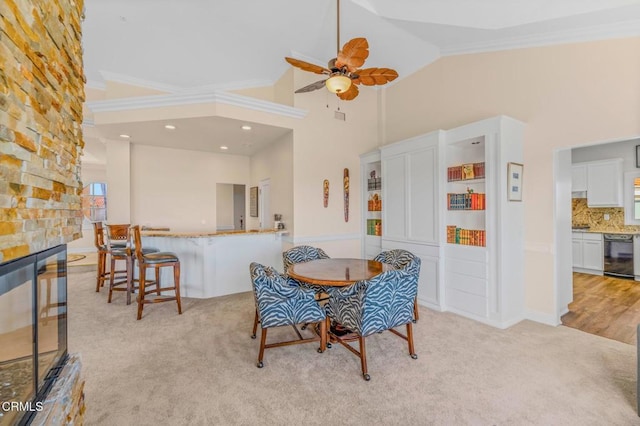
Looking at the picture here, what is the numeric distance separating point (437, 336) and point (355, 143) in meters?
3.53

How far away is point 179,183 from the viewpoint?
250 inches

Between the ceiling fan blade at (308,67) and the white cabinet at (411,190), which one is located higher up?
the ceiling fan blade at (308,67)

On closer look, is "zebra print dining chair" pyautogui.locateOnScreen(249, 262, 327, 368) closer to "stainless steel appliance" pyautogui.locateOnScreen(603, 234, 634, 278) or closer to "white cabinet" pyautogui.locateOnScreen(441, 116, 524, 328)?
"white cabinet" pyautogui.locateOnScreen(441, 116, 524, 328)

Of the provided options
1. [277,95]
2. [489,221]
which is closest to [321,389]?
[489,221]

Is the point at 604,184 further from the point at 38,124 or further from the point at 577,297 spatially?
the point at 38,124

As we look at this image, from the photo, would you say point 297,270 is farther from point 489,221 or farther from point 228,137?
point 228,137

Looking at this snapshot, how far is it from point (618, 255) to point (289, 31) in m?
7.10

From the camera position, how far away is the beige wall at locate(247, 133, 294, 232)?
4898 mm

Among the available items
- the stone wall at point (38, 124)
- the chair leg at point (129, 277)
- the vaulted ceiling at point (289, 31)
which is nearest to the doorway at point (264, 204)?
the vaulted ceiling at point (289, 31)

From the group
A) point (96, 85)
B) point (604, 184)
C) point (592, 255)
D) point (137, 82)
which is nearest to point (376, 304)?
point (137, 82)

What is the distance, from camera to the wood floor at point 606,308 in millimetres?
3227

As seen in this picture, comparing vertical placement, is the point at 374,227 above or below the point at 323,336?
above

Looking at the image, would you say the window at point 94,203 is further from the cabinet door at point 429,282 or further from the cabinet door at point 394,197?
the cabinet door at point 429,282

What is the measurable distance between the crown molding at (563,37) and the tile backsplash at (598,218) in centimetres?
418
